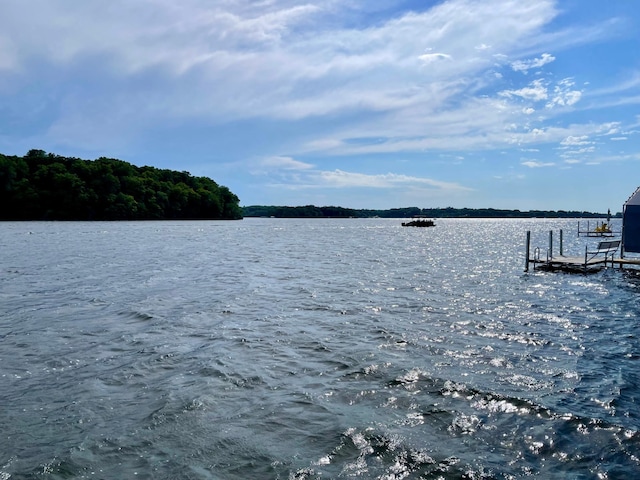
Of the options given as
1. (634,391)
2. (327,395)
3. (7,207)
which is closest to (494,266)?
(634,391)

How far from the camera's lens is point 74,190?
145125mm

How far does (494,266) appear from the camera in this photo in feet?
147

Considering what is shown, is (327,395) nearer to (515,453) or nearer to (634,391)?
(515,453)

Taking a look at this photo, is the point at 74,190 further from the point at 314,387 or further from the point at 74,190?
the point at 314,387

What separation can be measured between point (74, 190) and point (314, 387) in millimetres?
155865

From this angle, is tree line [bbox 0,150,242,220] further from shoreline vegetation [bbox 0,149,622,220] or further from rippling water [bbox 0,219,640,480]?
rippling water [bbox 0,219,640,480]

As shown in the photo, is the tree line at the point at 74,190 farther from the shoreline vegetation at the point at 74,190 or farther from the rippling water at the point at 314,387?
the rippling water at the point at 314,387

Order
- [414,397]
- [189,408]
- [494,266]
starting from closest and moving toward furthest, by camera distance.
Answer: [189,408], [414,397], [494,266]

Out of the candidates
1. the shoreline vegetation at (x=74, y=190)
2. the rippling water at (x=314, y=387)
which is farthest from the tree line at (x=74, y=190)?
the rippling water at (x=314, y=387)

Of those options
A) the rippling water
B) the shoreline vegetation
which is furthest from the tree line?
the rippling water

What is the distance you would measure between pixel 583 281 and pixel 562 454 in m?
28.1

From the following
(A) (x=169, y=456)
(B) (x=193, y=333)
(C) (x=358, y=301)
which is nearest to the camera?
(A) (x=169, y=456)

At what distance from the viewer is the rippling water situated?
7973mm

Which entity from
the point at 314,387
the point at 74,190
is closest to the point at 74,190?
the point at 74,190
